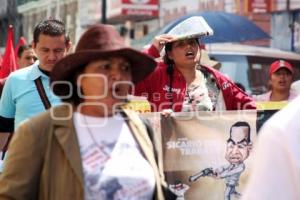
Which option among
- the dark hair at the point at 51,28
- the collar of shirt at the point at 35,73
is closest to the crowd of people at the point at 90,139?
the collar of shirt at the point at 35,73

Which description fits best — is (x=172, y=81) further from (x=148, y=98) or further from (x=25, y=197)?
(x=25, y=197)

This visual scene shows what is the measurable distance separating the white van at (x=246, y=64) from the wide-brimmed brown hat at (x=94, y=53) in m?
9.78

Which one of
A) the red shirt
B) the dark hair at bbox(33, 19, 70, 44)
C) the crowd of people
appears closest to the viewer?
the crowd of people

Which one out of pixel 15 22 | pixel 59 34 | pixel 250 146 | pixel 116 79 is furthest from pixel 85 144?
pixel 15 22

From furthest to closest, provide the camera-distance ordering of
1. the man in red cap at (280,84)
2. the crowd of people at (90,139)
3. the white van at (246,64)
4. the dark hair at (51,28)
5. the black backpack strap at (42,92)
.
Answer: the white van at (246,64) → the man in red cap at (280,84) → the dark hair at (51,28) → the black backpack strap at (42,92) → the crowd of people at (90,139)

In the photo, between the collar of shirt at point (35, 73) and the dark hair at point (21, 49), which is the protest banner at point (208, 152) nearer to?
the collar of shirt at point (35, 73)

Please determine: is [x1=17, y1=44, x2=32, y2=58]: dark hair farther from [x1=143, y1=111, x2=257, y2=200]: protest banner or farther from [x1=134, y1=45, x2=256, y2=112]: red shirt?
[x1=143, y1=111, x2=257, y2=200]: protest banner

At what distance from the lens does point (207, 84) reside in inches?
211

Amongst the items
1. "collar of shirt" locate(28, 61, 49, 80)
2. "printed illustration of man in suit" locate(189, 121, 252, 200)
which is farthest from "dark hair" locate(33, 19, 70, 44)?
"printed illustration of man in suit" locate(189, 121, 252, 200)

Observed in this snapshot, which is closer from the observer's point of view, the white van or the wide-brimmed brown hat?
the wide-brimmed brown hat

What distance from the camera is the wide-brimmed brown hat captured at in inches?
124

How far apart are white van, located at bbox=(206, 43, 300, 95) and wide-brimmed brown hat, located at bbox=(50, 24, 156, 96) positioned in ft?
32.1

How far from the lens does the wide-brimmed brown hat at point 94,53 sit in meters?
3.15

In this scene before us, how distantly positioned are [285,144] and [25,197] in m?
1.37
